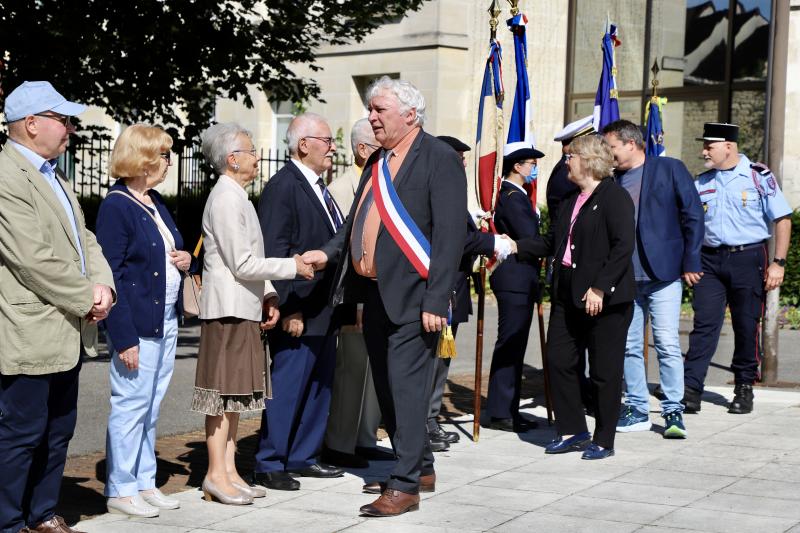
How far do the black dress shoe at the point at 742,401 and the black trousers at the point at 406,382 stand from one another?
11.8 ft

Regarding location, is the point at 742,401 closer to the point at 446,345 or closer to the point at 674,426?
the point at 674,426

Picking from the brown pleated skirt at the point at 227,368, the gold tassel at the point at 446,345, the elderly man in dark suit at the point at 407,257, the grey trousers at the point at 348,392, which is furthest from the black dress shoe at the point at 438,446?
the brown pleated skirt at the point at 227,368

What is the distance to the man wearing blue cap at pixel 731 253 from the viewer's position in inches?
368

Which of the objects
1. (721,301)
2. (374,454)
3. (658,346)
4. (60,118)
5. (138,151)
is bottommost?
(374,454)

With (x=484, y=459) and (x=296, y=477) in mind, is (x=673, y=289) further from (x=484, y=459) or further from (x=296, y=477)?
(x=296, y=477)

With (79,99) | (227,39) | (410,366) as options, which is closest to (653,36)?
(227,39)

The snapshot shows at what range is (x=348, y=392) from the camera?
766 cm

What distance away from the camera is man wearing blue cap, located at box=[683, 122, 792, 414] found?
368 inches

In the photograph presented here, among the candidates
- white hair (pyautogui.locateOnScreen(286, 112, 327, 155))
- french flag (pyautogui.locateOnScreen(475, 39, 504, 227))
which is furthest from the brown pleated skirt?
french flag (pyautogui.locateOnScreen(475, 39, 504, 227))

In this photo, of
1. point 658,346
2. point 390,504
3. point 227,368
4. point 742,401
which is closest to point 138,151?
point 227,368

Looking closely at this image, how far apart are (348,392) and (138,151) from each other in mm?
2226

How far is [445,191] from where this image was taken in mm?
6375

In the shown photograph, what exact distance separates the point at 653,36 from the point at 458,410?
12626mm

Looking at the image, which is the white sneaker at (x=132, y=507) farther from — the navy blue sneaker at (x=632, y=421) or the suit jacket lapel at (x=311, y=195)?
the navy blue sneaker at (x=632, y=421)
